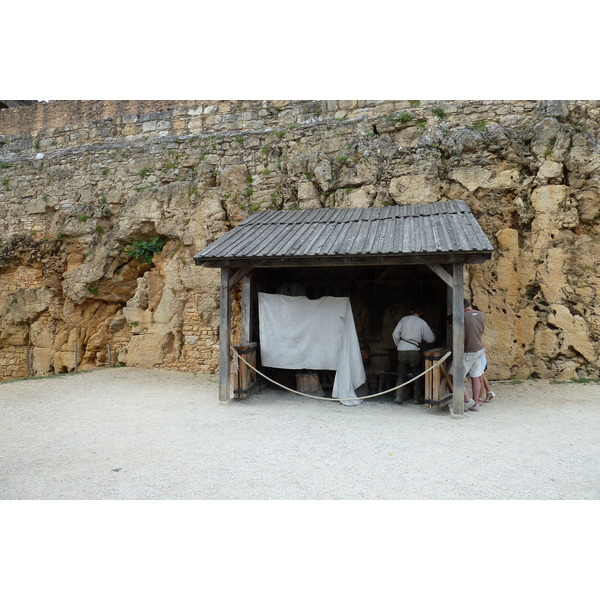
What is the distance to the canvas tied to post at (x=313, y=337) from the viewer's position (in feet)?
23.1

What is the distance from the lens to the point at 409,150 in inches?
344

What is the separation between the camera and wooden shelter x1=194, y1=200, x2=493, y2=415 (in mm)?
6090

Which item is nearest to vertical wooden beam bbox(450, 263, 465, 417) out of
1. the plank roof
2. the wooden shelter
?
the wooden shelter

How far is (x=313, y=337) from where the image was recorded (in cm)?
723

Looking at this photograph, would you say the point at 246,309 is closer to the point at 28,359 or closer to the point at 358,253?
the point at 358,253

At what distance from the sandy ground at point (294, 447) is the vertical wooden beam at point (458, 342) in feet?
0.80

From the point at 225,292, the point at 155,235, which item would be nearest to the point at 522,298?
the point at 225,292

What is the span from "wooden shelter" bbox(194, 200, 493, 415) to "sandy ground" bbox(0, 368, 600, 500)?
916mm

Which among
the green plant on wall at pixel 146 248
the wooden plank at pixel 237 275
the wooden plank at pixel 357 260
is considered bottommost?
the wooden plank at pixel 237 275

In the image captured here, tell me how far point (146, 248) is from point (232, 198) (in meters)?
2.39

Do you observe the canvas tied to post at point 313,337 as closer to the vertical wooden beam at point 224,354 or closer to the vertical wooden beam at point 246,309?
the vertical wooden beam at point 246,309

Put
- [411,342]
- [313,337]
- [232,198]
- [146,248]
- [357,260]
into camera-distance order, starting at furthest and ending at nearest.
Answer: [146,248], [232,198], [313,337], [411,342], [357,260]

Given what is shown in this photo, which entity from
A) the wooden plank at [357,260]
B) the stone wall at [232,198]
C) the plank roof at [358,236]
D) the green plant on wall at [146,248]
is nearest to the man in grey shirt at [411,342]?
the wooden plank at [357,260]

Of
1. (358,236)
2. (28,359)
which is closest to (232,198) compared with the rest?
(358,236)
